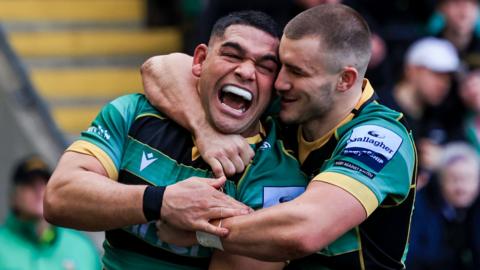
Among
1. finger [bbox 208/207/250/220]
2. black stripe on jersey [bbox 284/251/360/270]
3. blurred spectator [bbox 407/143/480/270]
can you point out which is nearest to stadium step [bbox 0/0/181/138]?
blurred spectator [bbox 407/143/480/270]

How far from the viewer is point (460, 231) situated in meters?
9.55

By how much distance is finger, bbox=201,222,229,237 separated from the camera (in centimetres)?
547

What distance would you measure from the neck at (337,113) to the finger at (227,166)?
1.20 ft

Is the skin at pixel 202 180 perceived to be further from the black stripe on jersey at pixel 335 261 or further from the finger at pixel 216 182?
the black stripe on jersey at pixel 335 261

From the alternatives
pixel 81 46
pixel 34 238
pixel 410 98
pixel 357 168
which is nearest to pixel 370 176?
pixel 357 168

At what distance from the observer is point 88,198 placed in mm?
5602

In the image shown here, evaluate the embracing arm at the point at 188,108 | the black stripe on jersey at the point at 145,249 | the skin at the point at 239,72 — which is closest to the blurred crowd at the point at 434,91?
the embracing arm at the point at 188,108

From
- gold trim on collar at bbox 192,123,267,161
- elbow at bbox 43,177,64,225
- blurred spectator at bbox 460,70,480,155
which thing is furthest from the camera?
blurred spectator at bbox 460,70,480,155

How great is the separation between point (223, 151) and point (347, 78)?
59 cm

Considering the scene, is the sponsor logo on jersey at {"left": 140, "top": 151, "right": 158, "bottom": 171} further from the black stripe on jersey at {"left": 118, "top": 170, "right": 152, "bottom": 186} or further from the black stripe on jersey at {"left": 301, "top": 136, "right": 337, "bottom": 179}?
the black stripe on jersey at {"left": 301, "top": 136, "right": 337, "bottom": 179}

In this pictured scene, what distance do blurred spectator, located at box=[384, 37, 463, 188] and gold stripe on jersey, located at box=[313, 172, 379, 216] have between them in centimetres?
449

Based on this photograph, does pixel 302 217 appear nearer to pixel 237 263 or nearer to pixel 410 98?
pixel 237 263

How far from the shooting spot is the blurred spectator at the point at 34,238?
8.96 meters

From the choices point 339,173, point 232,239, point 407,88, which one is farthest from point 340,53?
point 407,88
